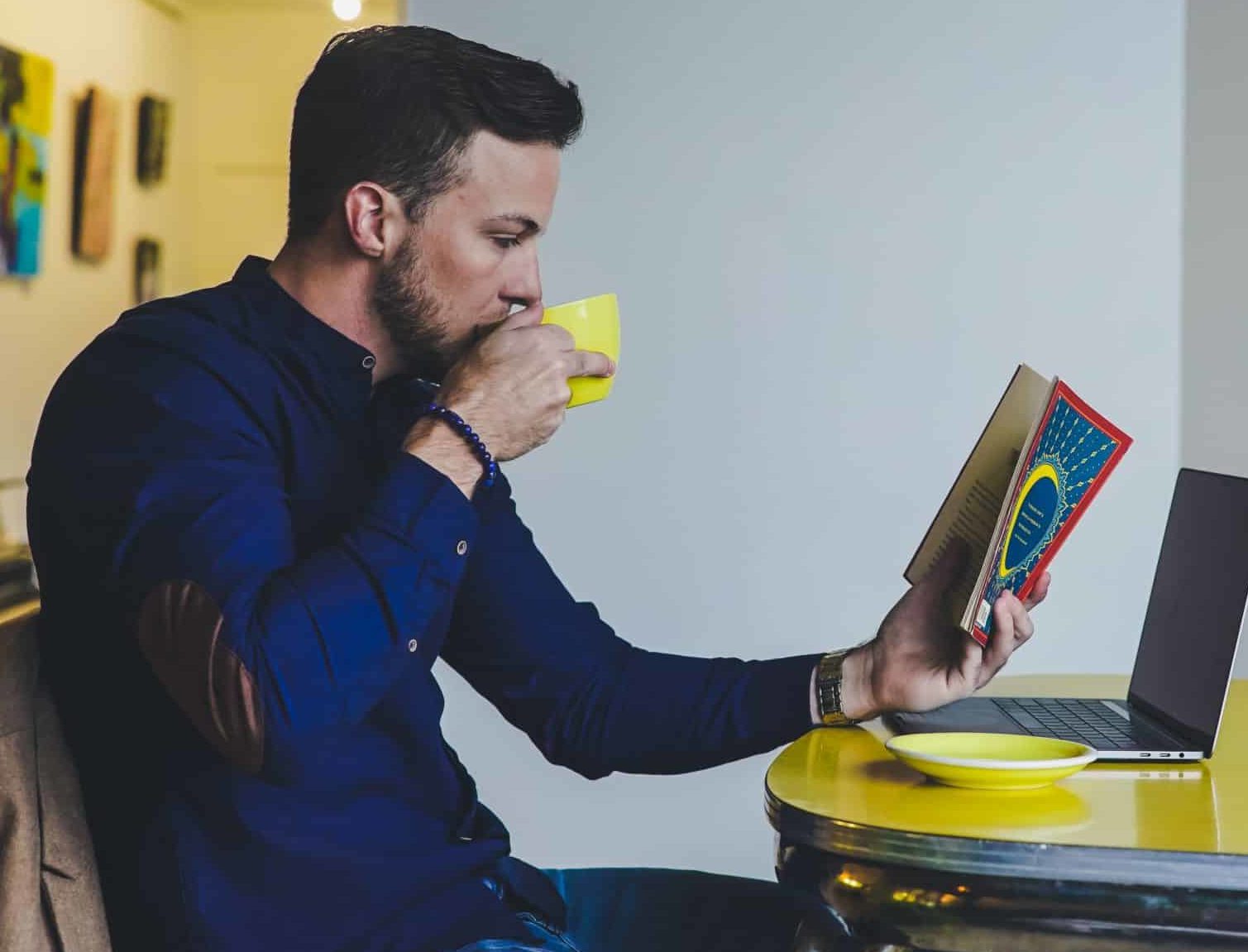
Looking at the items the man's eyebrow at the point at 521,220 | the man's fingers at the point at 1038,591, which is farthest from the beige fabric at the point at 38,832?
the man's fingers at the point at 1038,591

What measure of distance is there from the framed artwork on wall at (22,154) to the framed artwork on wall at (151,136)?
3.13 ft

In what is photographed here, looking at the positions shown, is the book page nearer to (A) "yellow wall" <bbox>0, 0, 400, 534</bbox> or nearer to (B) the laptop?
(B) the laptop

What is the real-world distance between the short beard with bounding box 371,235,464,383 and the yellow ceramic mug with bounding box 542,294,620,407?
0.32 feet

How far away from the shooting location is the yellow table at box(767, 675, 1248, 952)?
0.87 meters

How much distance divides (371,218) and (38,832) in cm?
57

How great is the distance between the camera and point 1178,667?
4.14 feet

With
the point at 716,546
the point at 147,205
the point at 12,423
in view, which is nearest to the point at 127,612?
the point at 716,546

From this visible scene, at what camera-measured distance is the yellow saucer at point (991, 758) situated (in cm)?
102

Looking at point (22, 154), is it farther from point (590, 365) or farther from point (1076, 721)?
point (1076, 721)

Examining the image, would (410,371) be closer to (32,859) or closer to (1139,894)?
(32,859)

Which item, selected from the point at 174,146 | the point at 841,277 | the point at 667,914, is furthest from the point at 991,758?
the point at 174,146

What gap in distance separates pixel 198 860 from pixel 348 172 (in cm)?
58

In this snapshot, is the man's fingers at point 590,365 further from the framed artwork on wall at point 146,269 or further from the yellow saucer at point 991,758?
the framed artwork on wall at point 146,269

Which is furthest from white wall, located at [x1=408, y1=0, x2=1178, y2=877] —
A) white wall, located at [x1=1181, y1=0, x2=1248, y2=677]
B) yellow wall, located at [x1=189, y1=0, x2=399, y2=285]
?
yellow wall, located at [x1=189, y1=0, x2=399, y2=285]
